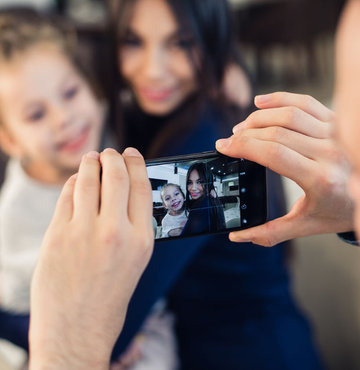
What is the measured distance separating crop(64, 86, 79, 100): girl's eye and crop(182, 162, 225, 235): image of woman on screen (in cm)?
42

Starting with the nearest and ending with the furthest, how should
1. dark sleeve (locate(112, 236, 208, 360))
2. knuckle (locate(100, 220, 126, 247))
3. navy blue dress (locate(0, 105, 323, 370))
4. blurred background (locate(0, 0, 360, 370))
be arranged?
knuckle (locate(100, 220, 126, 247)) → dark sleeve (locate(112, 236, 208, 360)) → navy blue dress (locate(0, 105, 323, 370)) → blurred background (locate(0, 0, 360, 370))

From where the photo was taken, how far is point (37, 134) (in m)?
0.64

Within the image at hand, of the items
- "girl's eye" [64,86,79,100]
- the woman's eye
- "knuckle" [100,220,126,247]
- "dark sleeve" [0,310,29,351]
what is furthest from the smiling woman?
"knuckle" [100,220,126,247]

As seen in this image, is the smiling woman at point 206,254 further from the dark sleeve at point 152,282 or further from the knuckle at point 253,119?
the knuckle at point 253,119

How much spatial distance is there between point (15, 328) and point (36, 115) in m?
0.34

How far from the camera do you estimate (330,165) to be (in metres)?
0.25

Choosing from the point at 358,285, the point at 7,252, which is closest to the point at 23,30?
the point at 7,252

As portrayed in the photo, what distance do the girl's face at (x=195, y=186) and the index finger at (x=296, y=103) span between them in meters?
0.08

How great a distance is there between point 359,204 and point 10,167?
811mm

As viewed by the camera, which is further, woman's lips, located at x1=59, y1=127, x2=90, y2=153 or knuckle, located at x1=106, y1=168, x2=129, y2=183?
woman's lips, located at x1=59, y1=127, x2=90, y2=153

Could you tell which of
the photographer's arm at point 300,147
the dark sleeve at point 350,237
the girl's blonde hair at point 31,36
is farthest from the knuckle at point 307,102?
the girl's blonde hair at point 31,36

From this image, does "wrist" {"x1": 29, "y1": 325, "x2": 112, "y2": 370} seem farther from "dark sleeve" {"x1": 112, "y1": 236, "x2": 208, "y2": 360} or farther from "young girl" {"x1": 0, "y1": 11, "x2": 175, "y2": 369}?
"young girl" {"x1": 0, "y1": 11, "x2": 175, "y2": 369}

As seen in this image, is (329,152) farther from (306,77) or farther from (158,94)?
(306,77)

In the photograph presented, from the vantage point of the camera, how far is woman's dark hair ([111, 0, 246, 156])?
0.60 meters
